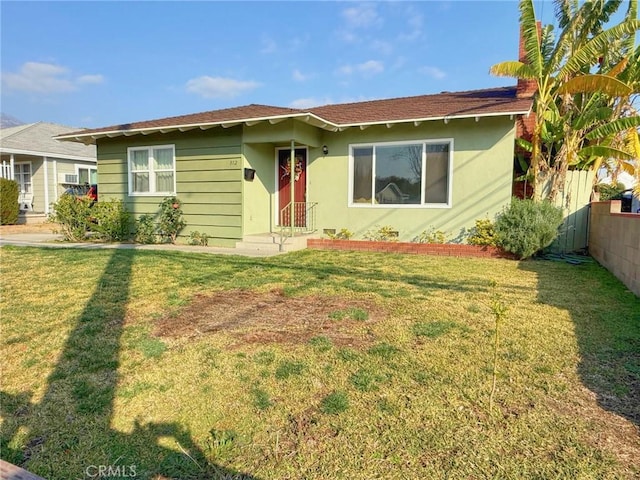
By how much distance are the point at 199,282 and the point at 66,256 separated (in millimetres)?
3761

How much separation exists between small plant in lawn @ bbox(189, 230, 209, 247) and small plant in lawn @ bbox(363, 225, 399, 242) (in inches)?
170

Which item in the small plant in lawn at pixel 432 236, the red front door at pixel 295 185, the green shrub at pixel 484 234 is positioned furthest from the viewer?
the red front door at pixel 295 185

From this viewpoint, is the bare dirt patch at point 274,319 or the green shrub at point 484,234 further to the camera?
the green shrub at point 484,234

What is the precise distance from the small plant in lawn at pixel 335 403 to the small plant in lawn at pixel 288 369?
1.29 ft

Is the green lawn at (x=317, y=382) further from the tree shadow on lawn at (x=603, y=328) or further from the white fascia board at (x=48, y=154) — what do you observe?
the white fascia board at (x=48, y=154)

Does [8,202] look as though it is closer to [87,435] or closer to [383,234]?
[383,234]

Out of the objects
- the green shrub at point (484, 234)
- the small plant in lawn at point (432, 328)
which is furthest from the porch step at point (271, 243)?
the small plant in lawn at point (432, 328)

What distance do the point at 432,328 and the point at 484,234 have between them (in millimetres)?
5677

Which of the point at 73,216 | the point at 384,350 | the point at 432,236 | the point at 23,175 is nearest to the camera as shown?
the point at 384,350

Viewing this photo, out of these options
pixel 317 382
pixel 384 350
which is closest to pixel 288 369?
pixel 317 382

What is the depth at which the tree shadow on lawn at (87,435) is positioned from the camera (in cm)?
201

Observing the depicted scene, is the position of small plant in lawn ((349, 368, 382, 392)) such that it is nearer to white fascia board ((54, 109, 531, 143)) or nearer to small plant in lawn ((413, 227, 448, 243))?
white fascia board ((54, 109, 531, 143))

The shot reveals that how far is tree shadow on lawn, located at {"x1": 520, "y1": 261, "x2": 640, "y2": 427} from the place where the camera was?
8.54 feet

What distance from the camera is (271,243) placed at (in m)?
9.59
